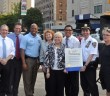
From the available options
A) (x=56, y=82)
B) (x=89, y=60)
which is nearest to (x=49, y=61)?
(x=56, y=82)

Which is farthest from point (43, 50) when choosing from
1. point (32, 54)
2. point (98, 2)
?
point (98, 2)

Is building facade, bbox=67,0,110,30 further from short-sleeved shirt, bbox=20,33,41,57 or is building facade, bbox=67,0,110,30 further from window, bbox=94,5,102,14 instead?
short-sleeved shirt, bbox=20,33,41,57

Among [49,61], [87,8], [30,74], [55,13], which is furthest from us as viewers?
[55,13]

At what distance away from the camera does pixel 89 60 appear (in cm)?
856

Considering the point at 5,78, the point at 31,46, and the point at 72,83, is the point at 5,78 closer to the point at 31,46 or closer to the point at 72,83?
the point at 31,46

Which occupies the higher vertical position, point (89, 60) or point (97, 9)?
point (97, 9)

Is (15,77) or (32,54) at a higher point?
(32,54)

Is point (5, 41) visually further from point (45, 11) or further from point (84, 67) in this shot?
point (45, 11)

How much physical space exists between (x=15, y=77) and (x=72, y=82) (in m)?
1.59

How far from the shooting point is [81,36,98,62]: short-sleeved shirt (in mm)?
8598

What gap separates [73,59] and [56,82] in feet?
2.15

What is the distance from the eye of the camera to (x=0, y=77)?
9039 mm

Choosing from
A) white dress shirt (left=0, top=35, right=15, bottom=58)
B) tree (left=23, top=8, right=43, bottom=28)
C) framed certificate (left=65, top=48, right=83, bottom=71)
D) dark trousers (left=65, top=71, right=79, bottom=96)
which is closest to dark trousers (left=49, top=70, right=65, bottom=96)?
framed certificate (left=65, top=48, right=83, bottom=71)

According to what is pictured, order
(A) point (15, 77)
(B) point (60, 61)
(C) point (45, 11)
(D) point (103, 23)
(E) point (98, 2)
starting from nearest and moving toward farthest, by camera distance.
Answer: (B) point (60, 61), (A) point (15, 77), (D) point (103, 23), (E) point (98, 2), (C) point (45, 11)
